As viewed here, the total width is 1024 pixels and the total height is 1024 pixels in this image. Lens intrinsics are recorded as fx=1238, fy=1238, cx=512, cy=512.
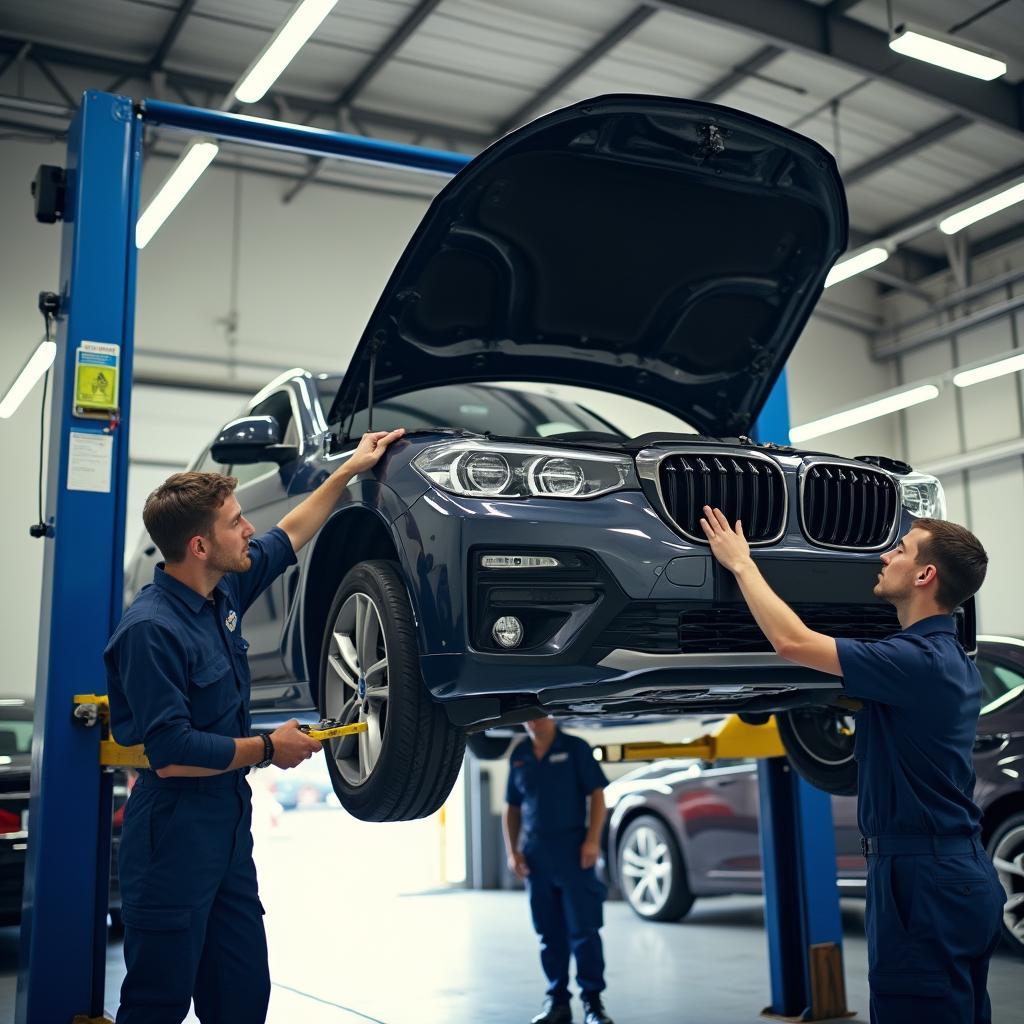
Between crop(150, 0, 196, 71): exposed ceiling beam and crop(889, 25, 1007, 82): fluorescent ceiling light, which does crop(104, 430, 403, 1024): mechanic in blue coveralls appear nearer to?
crop(889, 25, 1007, 82): fluorescent ceiling light

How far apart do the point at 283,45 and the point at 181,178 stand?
1.75m

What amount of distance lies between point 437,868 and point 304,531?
32.3 feet

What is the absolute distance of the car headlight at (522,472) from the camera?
3.07 metres

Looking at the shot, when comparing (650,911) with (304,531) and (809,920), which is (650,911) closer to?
(809,920)

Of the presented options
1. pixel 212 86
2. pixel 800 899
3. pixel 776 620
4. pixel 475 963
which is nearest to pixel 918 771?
pixel 776 620

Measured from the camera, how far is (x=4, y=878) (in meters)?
6.52

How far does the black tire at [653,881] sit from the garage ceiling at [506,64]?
6.18 m

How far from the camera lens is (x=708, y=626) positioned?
305 cm

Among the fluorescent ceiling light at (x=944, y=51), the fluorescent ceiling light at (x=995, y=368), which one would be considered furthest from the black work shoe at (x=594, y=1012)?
the fluorescent ceiling light at (x=995, y=368)

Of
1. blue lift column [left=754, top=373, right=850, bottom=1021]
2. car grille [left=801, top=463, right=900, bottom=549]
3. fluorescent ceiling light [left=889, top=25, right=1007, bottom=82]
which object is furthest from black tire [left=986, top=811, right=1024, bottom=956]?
fluorescent ceiling light [left=889, top=25, right=1007, bottom=82]

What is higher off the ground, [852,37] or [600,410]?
[852,37]

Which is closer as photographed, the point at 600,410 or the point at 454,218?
the point at 454,218

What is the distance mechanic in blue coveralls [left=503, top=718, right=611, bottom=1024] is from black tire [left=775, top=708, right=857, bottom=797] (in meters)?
1.65

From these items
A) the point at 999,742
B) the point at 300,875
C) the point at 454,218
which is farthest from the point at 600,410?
the point at 454,218
